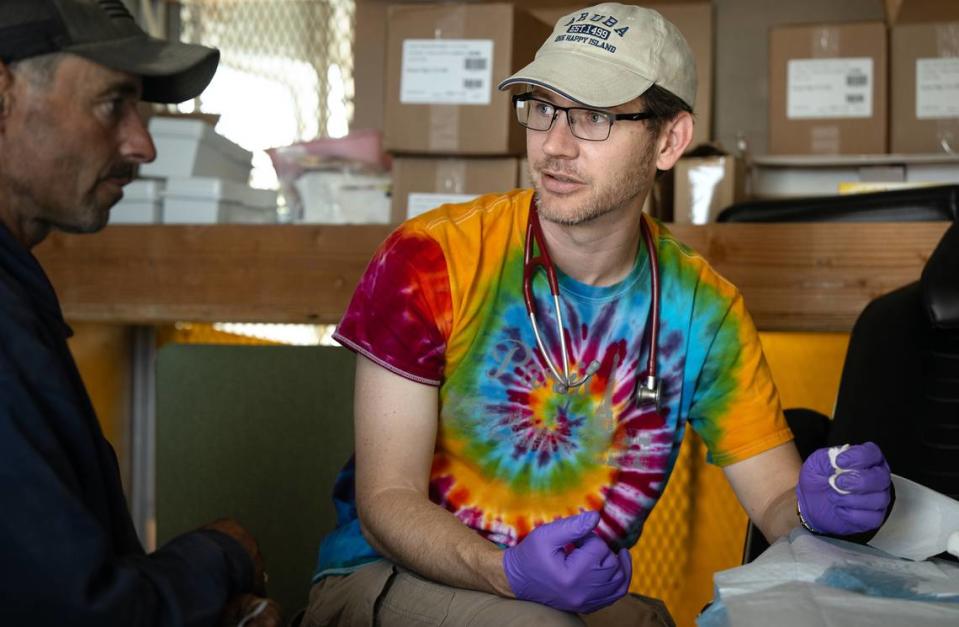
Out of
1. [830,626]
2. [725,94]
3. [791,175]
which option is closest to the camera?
[830,626]

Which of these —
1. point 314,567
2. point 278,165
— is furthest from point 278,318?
point 314,567

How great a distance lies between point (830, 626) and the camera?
806 mm

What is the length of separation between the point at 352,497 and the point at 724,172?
3.49 feet

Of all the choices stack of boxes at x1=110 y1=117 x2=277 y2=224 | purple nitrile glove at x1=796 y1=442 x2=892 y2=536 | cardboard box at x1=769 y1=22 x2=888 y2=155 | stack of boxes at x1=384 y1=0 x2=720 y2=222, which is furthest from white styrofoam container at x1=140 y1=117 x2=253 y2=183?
purple nitrile glove at x1=796 y1=442 x2=892 y2=536

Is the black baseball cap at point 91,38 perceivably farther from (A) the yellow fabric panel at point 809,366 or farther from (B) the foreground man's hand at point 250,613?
(A) the yellow fabric panel at point 809,366

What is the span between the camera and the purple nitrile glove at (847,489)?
3.88 feet

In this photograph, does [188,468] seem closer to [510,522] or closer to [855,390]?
[510,522]

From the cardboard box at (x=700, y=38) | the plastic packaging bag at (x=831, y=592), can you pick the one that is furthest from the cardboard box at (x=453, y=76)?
the plastic packaging bag at (x=831, y=592)

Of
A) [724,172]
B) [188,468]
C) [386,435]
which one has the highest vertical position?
[724,172]

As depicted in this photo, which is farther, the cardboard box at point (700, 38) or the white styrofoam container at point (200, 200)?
the cardboard box at point (700, 38)

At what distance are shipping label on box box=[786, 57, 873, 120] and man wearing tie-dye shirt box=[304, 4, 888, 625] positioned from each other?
96 centimetres

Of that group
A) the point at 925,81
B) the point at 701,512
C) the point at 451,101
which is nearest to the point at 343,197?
the point at 451,101

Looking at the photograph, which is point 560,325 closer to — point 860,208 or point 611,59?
point 611,59

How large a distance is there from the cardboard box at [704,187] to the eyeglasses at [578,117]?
0.70 m
